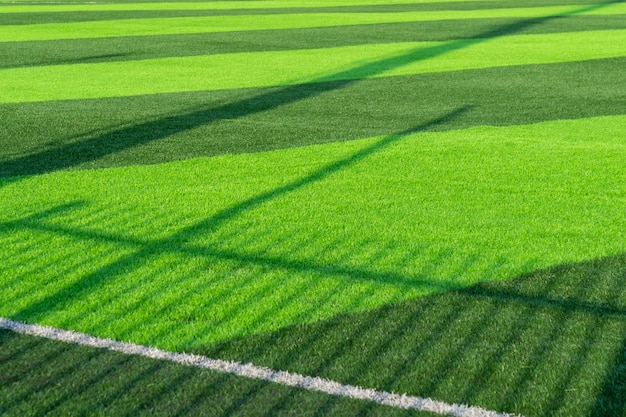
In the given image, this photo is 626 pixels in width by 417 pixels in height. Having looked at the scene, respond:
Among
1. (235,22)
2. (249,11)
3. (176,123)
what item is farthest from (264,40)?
(176,123)

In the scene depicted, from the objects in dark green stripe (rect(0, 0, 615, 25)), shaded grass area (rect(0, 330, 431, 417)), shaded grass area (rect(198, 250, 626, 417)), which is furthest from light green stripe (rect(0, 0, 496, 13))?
shaded grass area (rect(0, 330, 431, 417))

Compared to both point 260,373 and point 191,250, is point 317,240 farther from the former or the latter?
point 260,373

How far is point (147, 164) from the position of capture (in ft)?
32.7

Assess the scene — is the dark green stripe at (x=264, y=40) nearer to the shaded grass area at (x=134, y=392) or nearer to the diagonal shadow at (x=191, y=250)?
the diagonal shadow at (x=191, y=250)

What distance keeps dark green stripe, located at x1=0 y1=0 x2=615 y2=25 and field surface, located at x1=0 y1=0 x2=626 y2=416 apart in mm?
17059

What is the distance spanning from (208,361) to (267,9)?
3484 centimetres

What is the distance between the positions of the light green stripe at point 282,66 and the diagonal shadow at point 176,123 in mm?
113

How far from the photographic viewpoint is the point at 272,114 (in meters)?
13.4

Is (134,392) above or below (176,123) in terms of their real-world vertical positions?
above

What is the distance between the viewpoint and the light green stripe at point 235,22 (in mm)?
27766

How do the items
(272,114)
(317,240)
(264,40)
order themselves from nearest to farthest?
(317,240), (272,114), (264,40)

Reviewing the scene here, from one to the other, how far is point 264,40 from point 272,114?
12.4m

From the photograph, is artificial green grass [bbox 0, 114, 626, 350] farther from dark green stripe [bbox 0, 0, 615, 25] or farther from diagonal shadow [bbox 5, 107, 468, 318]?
dark green stripe [bbox 0, 0, 615, 25]

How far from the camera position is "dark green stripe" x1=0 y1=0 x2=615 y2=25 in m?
33.4
